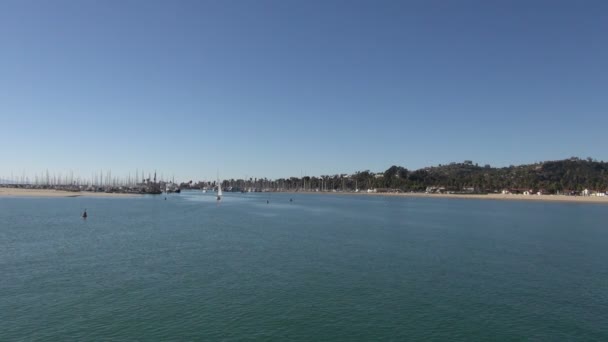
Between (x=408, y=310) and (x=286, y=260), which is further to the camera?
(x=286, y=260)

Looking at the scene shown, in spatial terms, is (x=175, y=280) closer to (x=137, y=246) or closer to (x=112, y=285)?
(x=112, y=285)

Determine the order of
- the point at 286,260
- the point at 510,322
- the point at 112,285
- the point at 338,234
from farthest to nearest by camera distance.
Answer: the point at 338,234, the point at 286,260, the point at 112,285, the point at 510,322

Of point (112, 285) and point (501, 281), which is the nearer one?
point (112, 285)

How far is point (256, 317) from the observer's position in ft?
81.8

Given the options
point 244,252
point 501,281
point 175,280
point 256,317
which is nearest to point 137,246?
point 244,252

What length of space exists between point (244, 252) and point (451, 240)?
32.3 meters

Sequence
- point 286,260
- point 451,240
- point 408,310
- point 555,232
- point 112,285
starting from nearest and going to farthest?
1. point 408,310
2. point 112,285
3. point 286,260
4. point 451,240
5. point 555,232

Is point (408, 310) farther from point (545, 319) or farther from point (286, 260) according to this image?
point (286, 260)

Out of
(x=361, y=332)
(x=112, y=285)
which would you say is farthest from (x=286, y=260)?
(x=361, y=332)

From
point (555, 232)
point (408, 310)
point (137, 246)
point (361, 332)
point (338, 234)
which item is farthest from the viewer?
point (555, 232)

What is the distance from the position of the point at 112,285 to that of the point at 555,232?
73.6 m

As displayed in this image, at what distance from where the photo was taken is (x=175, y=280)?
33.5m

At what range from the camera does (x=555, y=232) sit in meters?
72.2

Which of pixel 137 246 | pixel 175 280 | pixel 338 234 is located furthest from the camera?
pixel 338 234
